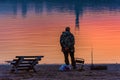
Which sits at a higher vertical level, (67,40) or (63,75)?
(67,40)

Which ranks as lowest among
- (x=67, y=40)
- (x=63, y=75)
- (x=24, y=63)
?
(x=63, y=75)

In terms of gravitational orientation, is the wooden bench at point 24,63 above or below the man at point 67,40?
below

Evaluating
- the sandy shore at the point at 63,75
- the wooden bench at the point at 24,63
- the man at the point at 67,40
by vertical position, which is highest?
the man at the point at 67,40

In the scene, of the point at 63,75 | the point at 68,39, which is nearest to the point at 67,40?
the point at 68,39

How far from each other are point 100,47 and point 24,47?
6.28 meters

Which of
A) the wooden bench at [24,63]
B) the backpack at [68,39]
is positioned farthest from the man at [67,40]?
the wooden bench at [24,63]

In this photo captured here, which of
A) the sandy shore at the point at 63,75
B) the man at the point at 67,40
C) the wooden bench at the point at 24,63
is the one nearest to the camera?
the sandy shore at the point at 63,75

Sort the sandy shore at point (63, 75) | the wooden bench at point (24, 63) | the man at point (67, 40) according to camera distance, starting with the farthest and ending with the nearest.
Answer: the man at point (67, 40), the wooden bench at point (24, 63), the sandy shore at point (63, 75)

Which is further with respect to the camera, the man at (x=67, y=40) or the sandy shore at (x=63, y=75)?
the man at (x=67, y=40)

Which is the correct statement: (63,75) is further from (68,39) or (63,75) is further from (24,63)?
(68,39)

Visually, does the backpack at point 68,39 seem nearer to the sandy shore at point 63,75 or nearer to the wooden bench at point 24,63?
the sandy shore at point 63,75


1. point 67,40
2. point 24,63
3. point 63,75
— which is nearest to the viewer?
point 63,75

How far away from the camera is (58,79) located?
17484mm

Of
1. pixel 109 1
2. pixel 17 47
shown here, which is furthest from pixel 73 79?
pixel 109 1
